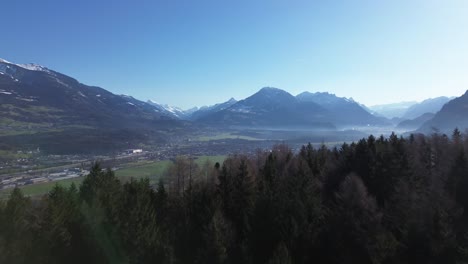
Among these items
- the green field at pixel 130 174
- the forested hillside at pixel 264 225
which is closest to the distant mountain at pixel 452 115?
the green field at pixel 130 174

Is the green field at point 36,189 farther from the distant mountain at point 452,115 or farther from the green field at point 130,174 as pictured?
the distant mountain at point 452,115

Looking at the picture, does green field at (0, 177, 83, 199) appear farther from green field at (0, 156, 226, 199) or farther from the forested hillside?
the forested hillside

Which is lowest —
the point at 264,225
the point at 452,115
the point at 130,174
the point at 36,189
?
the point at 36,189

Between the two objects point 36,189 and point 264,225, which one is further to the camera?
point 36,189

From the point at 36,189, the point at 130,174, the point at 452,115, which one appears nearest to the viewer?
the point at 36,189

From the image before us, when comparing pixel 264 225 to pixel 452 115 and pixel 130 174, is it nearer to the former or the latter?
pixel 130 174

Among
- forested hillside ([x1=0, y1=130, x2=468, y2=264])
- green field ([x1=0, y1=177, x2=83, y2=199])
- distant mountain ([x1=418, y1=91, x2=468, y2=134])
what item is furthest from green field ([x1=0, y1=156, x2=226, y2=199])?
distant mountain ([x1=418, y1=91, x2=468, y2=134])

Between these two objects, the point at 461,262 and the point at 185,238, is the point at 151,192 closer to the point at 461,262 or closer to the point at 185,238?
the point at 185,238

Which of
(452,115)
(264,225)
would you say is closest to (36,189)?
(264,225)
